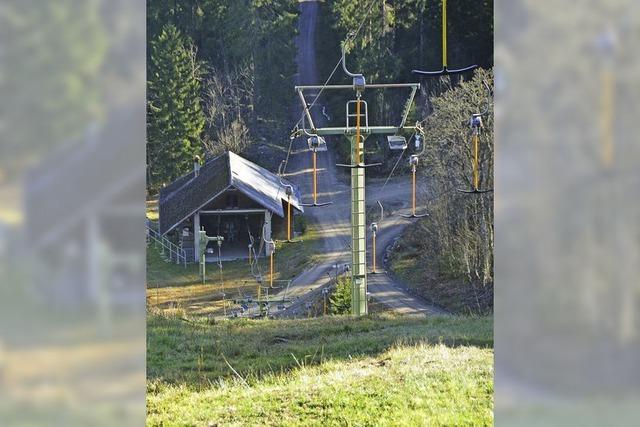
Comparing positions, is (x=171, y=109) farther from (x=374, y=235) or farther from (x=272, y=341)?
(x=272, y=341)

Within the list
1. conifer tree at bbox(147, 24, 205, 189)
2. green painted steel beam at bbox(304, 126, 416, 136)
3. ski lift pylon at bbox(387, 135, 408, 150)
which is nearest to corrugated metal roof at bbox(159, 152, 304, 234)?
conifer tree at bbox(147, 24, 205, 189)

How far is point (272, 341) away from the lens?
197 inches

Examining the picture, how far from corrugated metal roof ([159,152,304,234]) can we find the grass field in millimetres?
723

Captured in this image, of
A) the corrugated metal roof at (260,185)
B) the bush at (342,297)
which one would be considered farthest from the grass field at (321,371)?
the corrugated metal roof at (260,185)

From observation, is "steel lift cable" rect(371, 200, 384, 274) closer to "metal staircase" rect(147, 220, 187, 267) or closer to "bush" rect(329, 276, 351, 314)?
"bush" rect(329, 276, 351, 314)

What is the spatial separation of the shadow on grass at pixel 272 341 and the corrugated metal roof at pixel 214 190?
72cm

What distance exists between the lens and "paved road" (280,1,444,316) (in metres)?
5.82

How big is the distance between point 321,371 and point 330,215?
195 cm
